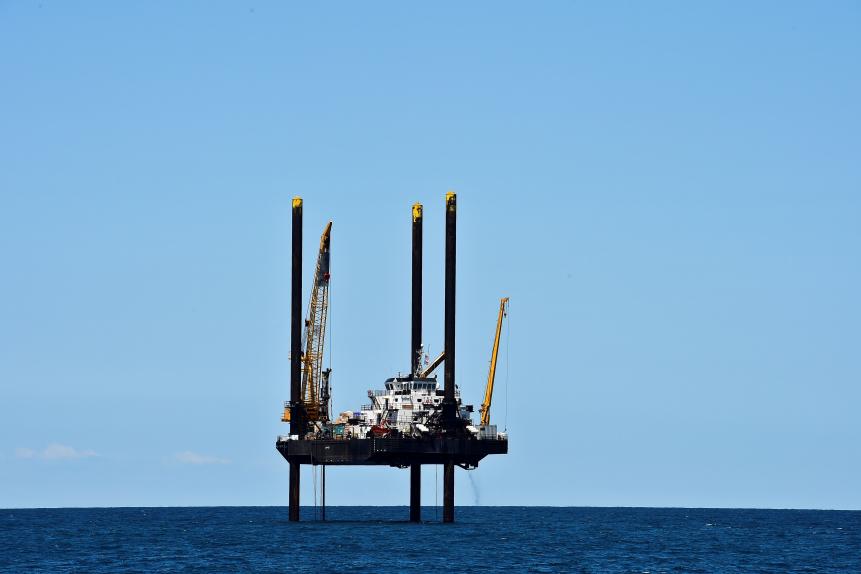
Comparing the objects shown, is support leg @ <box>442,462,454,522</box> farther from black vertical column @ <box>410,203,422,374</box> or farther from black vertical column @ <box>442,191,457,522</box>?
black vertical column @ <box>410,203,422,374</box>

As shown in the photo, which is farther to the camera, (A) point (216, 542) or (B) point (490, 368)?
(B) point (490, 368)

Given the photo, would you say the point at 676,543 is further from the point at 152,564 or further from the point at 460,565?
the point at 152,564

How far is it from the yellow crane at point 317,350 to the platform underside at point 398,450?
32.5 ft

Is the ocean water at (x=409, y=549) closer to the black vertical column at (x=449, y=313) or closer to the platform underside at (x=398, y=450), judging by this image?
the platform underside at (x=398, y=450)

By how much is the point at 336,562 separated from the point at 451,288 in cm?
3140

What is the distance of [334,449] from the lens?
454 feet

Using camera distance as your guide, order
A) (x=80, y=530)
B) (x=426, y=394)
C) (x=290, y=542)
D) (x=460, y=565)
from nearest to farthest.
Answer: (x=460, y=565) < (x=290, y=542) < (x=426, y=394) < (x=80, y=530)

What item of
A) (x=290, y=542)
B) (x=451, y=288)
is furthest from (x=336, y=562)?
(x=451, y=288)

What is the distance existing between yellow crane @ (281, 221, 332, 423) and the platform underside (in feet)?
32.5

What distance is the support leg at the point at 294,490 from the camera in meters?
146

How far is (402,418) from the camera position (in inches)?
5595

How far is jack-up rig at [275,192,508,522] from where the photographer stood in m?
136

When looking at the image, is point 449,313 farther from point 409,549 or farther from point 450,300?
point 409,549

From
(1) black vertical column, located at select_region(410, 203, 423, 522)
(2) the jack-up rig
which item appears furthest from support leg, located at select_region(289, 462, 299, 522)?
(1) black vertical column, located at select_region(410, 203, 423, 522)
